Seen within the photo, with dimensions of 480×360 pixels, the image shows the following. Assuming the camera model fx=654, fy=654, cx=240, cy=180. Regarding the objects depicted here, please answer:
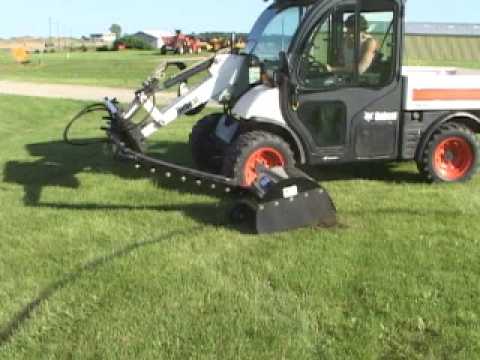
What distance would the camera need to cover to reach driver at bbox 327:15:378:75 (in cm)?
657

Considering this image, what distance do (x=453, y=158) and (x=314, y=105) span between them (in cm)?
188

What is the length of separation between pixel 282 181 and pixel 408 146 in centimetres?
214

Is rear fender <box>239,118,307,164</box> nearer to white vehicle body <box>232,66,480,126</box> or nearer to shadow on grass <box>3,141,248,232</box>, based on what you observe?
white vehicle body <box>232,66,480,126</box>

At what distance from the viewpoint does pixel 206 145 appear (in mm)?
7902

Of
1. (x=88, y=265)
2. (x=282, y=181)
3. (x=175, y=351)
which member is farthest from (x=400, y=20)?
(x=175, y=351)

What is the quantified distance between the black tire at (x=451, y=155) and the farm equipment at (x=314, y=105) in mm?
12

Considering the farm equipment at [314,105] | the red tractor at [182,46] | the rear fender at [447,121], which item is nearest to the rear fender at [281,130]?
the farm equipment at [314,105]

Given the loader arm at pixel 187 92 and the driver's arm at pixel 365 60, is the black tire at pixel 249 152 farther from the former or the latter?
the driver's arm at pixel 365 60

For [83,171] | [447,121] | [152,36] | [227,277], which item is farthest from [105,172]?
[152,36]

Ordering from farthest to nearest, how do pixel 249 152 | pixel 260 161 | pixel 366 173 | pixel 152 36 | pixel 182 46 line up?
pixel 152 36 → pixel 182 46 → pixel 366 173 → pixel 260 161 → pixel 249 152

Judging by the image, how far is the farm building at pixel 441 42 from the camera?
4451cm

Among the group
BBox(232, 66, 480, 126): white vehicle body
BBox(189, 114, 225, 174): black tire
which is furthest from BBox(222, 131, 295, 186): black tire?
BBox(189, 114, 225, 174): black tire

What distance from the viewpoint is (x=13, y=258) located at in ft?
16.6

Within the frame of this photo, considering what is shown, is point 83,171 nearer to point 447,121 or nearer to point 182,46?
point 447,121
